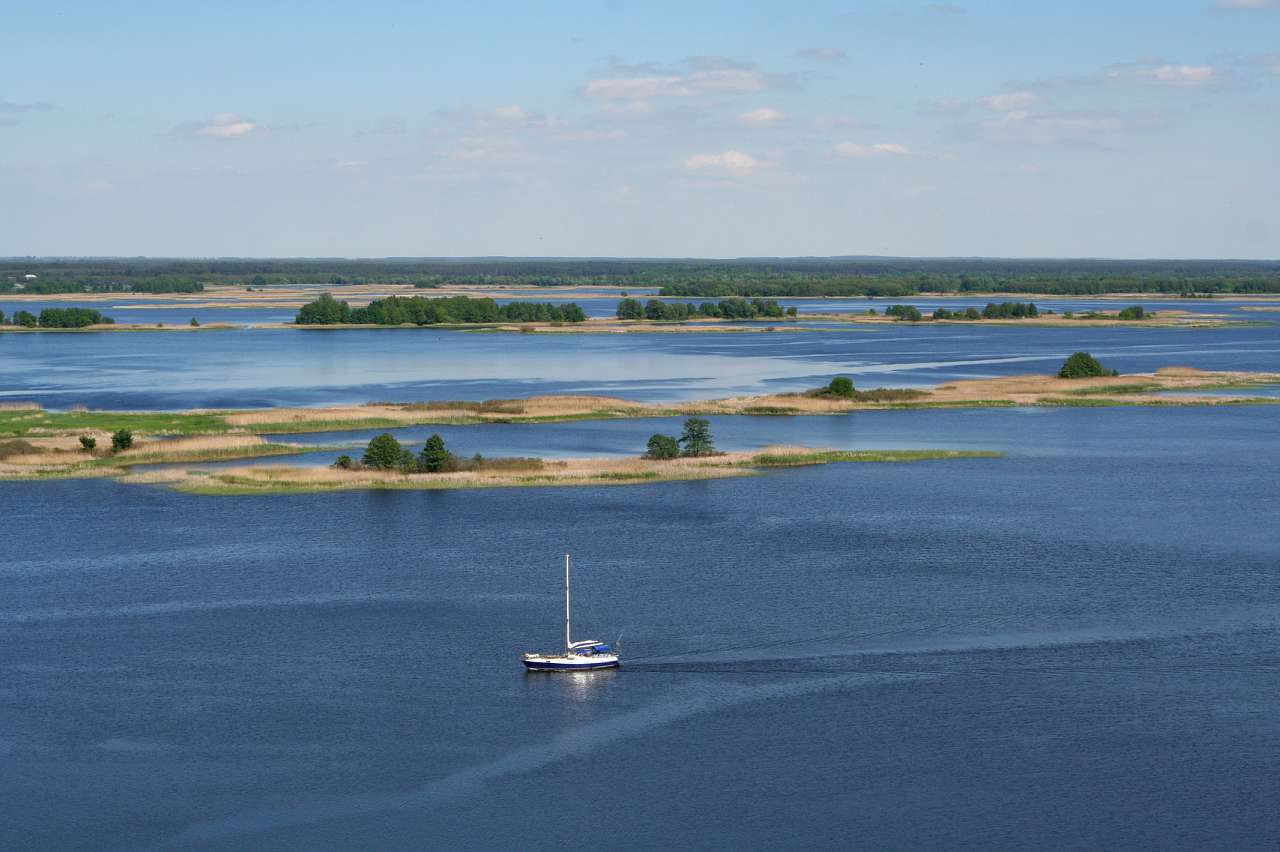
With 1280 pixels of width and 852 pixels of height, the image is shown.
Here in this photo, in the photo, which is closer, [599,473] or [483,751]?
[483,751]

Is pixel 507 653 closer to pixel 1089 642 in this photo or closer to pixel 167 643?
pixel 167 643

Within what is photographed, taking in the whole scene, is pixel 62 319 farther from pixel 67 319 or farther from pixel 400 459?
pixel 400 459

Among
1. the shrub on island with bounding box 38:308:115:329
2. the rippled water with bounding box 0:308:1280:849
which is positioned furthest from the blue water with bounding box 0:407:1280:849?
the shrub on island with bounding box 38:308:115:329

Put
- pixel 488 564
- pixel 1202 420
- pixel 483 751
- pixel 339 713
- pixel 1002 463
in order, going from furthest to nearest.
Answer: pixel 1202 420
pixel 1002 463
pixel 488 564
pixel 339 713
pixel 483 751

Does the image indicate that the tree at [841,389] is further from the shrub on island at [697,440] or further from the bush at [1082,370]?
the shrub on island at [697,440]

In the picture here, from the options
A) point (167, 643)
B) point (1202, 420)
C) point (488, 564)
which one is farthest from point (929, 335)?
point (167, 643)

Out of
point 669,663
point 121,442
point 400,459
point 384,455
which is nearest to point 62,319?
point 121,442

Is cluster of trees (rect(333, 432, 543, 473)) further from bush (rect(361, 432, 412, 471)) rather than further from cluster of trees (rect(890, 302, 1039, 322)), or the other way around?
cluster of trees (rect(890, 302, 1039, 322))
